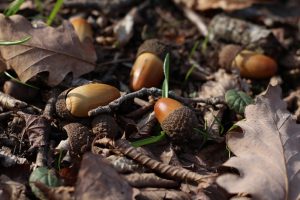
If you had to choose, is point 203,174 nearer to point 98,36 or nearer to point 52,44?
point 52,44

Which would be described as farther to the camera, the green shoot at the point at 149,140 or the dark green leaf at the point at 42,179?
the green shoot at the point at 149,140

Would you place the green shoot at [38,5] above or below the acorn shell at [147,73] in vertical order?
above

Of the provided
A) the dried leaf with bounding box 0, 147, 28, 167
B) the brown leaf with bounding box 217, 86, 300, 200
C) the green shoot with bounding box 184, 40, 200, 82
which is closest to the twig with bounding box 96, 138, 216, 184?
the brown leaf with bounding box 217, 86, 300, 200

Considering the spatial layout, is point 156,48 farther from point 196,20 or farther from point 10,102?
point 10,102

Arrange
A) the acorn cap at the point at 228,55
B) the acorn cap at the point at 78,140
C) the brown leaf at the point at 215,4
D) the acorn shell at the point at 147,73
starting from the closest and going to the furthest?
the acorn cap at the point at 78,140
the acorn shell at the point at 147,73
the acorn cap at the point at 228,55
the brown leaf at the point at 215,4

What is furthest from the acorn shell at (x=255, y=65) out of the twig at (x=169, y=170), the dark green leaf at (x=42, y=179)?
the dark green leaf at (x=42, y=179)

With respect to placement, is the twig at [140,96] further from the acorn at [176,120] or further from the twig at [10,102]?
the twig at [10,102]
